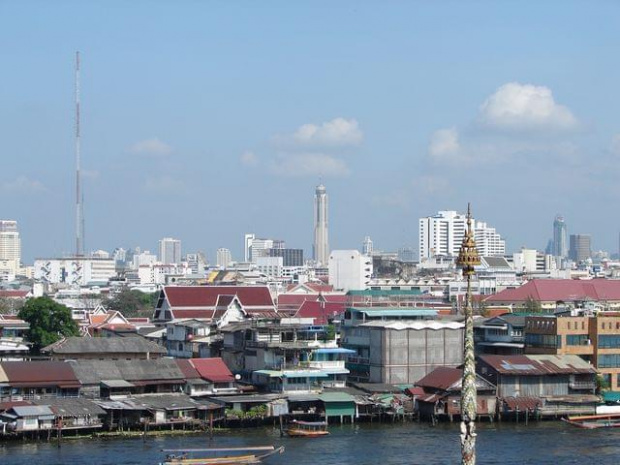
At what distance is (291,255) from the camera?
190 m

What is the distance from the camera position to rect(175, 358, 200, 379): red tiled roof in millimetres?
34625

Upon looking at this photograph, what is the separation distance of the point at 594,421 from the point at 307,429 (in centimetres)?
821

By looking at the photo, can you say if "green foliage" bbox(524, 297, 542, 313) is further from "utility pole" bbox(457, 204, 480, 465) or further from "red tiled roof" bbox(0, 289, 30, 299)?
"utility pole" bbox(457, 204, 480, 465)

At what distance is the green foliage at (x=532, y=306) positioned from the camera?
5284 centimetres

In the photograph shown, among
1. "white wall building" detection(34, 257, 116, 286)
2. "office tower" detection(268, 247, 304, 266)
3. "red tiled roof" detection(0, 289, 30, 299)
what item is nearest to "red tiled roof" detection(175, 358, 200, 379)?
"red tiled roof" detection(0, 289, 30, 299)

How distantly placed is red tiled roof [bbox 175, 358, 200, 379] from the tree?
10.6 metres

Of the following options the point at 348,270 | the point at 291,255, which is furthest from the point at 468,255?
the point at 291,255

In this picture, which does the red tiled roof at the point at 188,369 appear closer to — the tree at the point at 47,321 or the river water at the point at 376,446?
the river water at the point at 376,446

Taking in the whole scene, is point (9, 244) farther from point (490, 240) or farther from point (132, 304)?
point (132, 304)

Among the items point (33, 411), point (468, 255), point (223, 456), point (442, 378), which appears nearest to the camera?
point (468, 255)

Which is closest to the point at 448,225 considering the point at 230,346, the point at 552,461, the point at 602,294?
the point at 602,294

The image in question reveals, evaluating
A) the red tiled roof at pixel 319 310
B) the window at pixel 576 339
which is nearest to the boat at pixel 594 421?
the window at pixel 576 339

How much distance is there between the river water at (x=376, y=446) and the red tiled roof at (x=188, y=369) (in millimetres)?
3855

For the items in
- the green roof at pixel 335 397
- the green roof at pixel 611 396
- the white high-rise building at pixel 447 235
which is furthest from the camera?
the white high-rise building at pixel 447 235
